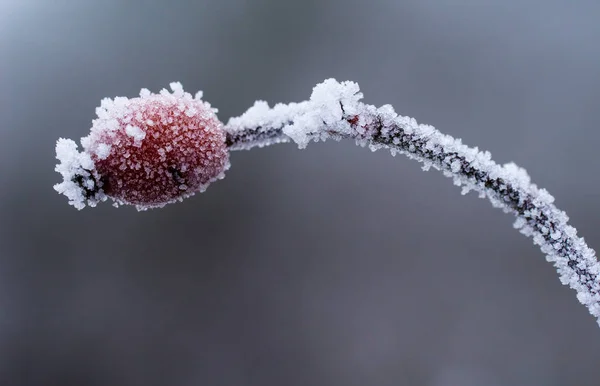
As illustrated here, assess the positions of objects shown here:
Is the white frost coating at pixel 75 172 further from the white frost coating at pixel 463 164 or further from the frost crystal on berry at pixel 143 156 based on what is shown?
the white frost coating at pixel 463 164

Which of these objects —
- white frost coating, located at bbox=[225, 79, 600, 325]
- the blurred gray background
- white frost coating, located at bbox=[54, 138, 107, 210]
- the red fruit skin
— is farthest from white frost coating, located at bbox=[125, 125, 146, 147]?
the blurred gray background

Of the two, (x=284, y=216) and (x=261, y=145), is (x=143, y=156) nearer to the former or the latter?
(x=261, y=145)

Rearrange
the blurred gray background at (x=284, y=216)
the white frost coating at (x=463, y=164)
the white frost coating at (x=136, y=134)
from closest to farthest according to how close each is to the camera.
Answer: the white frost coating at (x=463, y=164), the white frost coating at (x=136, y=134), the blurred gray background at (x=284, y=216)

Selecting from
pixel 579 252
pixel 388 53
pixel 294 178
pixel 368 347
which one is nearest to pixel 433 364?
pixel 368 347

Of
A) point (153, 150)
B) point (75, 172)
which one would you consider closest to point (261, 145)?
point (153, 150)

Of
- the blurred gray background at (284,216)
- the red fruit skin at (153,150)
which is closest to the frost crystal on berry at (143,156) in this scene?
the red fruit skin at (153,150)

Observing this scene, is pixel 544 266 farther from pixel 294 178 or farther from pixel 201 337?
pixel 201 337

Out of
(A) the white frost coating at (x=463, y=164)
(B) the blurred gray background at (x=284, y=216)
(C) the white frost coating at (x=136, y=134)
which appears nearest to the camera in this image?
(A) the white frost coating at (x=463, y=164)

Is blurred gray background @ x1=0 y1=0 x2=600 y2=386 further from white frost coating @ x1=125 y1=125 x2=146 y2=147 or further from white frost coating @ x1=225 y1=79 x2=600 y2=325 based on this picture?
white frost coating @ x1=225 y1=79 x2=600 y2=325
